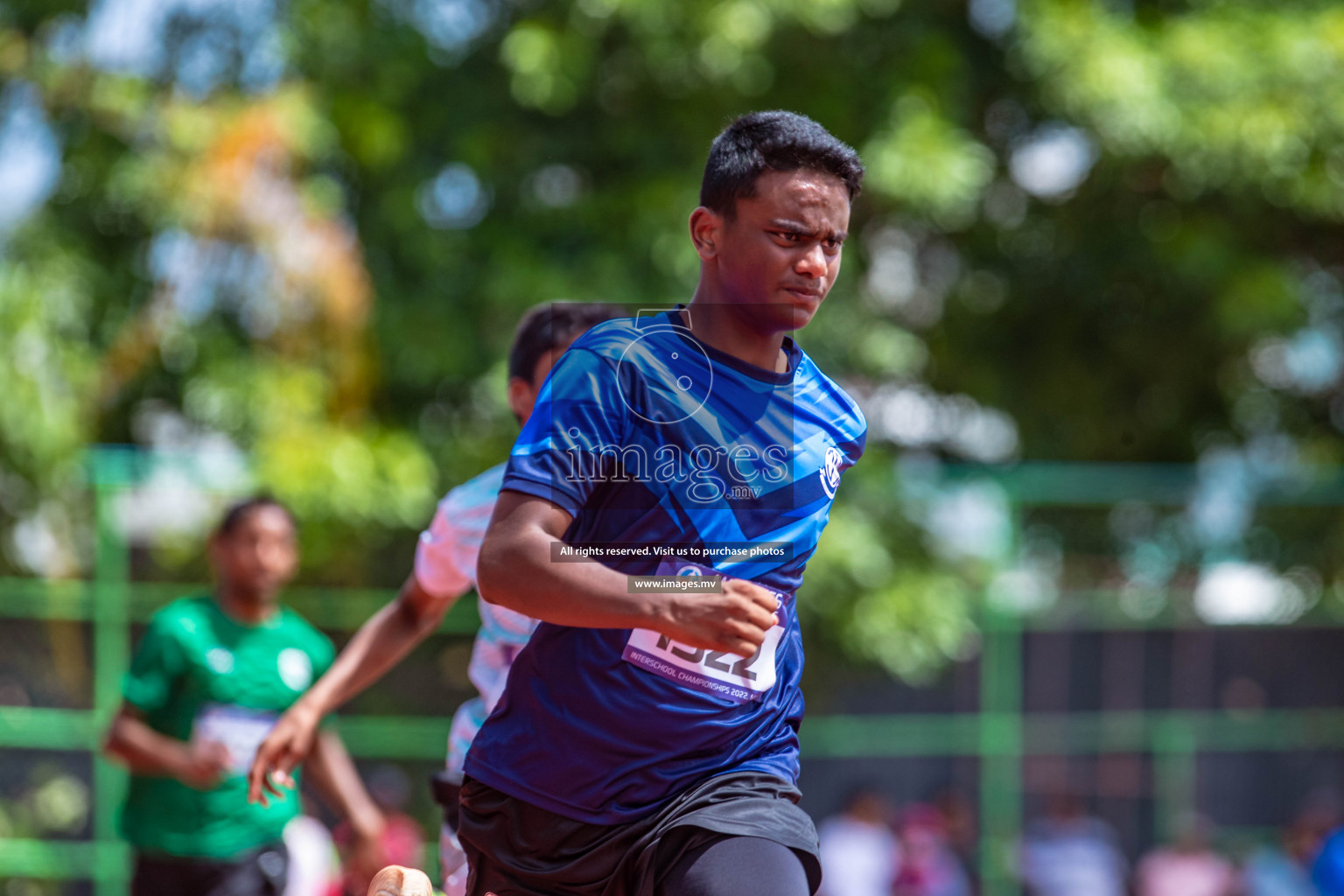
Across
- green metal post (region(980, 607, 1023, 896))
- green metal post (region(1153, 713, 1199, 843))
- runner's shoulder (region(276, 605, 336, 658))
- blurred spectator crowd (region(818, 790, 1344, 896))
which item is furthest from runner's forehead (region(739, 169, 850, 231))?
green metal post (region(1153, 713, 1199, 843))

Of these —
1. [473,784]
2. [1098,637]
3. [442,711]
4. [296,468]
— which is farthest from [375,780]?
[473,784]

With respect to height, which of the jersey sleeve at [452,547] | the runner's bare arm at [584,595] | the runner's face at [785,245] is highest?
the runner's face at [785,245]

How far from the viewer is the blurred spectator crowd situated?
890 cm

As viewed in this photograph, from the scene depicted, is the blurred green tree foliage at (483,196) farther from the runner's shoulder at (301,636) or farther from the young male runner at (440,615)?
the young male runner at (440,615)

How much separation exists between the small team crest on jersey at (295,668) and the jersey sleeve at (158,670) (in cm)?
35

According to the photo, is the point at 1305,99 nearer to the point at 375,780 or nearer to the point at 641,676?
the point at 375,780

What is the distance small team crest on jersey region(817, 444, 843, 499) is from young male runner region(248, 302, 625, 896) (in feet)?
3.01

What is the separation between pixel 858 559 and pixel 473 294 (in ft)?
9.96

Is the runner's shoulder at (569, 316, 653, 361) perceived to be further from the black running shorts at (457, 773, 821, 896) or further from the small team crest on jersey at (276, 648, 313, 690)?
the small team crest on jersey at (276, 648, 313, 690)

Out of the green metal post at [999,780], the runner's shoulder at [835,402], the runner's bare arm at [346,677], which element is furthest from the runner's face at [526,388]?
the green metal post at [999,780]

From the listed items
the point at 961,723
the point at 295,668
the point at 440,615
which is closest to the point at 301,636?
the point at 295,668

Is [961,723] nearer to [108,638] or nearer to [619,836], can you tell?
[108,638]

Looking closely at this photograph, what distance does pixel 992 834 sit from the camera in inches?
356

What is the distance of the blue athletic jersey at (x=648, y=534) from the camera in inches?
91.0
